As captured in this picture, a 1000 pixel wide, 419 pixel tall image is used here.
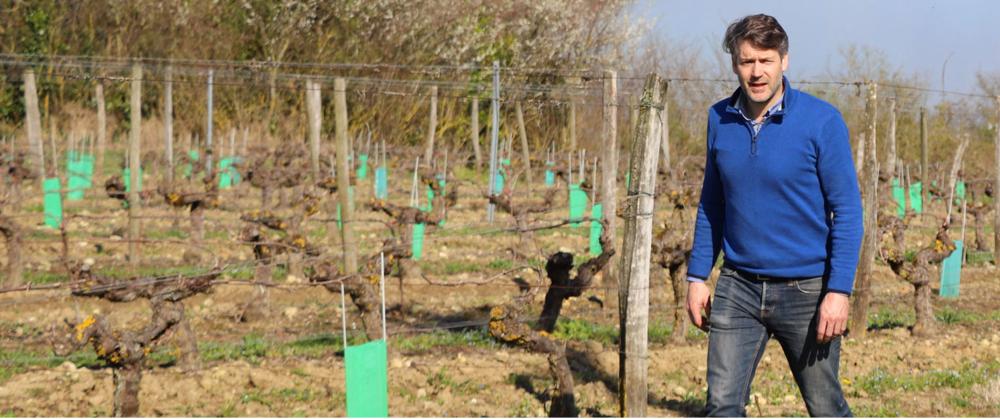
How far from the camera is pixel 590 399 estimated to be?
21.4 feet

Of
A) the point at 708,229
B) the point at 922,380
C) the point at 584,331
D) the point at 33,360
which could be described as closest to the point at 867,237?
the point at 922,380

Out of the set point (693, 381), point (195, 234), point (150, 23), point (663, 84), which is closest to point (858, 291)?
point (693, 381)

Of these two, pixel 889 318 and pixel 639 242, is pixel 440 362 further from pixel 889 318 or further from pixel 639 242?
pixel 889 318

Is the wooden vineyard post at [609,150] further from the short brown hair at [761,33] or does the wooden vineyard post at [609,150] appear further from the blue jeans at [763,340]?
the short brown hair at [761,33]

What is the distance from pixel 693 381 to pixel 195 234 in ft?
22.7

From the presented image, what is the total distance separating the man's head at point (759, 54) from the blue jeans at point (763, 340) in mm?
603

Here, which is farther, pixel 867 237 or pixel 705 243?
pixel 867 237

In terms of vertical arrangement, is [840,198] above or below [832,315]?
above

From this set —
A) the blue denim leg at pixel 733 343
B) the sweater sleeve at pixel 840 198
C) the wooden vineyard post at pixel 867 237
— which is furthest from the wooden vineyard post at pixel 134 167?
the sweater sleeve at pixel 840 198

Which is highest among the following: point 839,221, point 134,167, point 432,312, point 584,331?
point 839,221

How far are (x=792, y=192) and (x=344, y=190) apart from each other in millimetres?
6888

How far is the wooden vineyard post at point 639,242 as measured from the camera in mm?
5008

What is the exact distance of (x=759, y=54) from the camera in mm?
3615

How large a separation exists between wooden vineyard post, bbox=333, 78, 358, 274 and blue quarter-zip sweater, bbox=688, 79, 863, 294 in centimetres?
582
